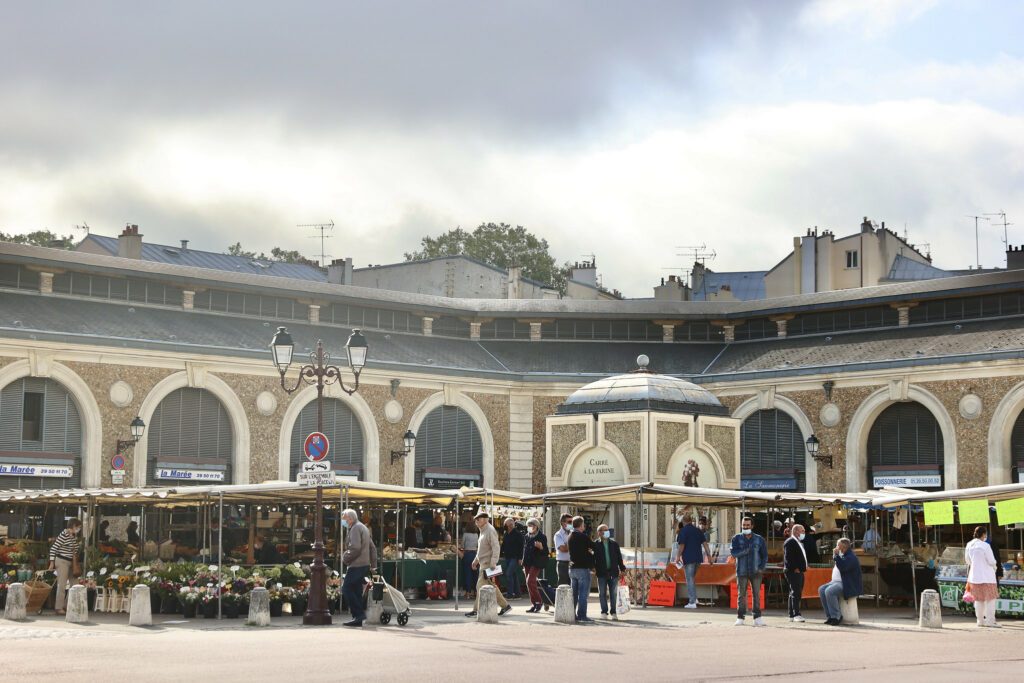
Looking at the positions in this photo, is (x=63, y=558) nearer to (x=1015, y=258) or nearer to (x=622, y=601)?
(x=622, y=601)

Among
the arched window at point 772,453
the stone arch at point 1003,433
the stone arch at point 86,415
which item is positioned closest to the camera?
the stone arch at point 86,415

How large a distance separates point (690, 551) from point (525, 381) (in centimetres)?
1819

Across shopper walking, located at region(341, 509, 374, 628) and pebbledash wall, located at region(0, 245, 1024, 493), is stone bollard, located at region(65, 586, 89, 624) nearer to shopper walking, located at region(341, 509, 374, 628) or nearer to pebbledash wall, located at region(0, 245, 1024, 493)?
shopper walking, located at region(341, 509, 374, 628)

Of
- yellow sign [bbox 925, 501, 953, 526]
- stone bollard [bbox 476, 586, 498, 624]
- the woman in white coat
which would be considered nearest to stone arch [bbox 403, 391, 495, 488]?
yellow sign [bbox 925, 501, 953, 526]

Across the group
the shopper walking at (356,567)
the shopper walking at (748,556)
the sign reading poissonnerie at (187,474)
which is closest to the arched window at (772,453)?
the sign reading poissonnerie at (187,474)

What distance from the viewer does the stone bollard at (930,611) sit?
913 inches

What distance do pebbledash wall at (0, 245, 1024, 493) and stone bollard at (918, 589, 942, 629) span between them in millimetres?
11081

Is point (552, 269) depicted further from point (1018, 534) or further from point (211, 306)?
point (1018, 534)

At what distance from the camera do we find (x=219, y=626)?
22828mm

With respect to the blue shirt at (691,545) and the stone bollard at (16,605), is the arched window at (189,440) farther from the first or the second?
the blue shirt at (691,545)

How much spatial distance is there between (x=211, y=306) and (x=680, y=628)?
2419 cm

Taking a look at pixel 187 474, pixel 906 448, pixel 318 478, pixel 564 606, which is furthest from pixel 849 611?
pixel 187 474

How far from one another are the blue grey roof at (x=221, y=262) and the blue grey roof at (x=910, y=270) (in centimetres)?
2418

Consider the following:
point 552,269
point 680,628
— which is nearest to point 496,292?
point 552,269
